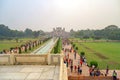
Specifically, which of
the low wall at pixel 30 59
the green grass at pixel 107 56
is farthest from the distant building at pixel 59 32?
the low wall at pixel 30 59

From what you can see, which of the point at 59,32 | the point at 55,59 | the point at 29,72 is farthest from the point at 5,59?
the point at 59,32

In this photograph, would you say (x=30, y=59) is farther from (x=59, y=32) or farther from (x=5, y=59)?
(x=59, y=32)

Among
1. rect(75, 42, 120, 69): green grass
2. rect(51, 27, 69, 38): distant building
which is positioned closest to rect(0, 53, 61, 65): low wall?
rect(75, 42, 120, 69): green grass

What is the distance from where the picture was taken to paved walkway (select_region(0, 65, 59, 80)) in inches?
268

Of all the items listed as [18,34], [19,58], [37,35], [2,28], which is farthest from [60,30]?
[19,58]

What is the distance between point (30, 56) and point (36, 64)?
0.36 meters

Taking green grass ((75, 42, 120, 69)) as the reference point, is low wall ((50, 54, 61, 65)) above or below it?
above

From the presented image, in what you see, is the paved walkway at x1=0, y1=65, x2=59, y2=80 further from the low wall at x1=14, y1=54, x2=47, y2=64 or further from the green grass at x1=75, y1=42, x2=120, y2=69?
the green grass at x1=75, y1=42, x2=120, y2=69

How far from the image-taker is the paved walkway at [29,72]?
680 cm

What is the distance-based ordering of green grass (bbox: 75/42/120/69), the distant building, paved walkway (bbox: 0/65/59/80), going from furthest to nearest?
the distant building
green grass (bbox: 75/42/120/69)
paved walkway (bbox: 0/65/59/80)

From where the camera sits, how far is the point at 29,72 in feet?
24.4

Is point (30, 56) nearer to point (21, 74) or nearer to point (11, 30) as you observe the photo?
point (21, 74)

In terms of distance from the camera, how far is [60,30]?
413 feet

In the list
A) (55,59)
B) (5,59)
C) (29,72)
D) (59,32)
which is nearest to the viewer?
(29,72)
